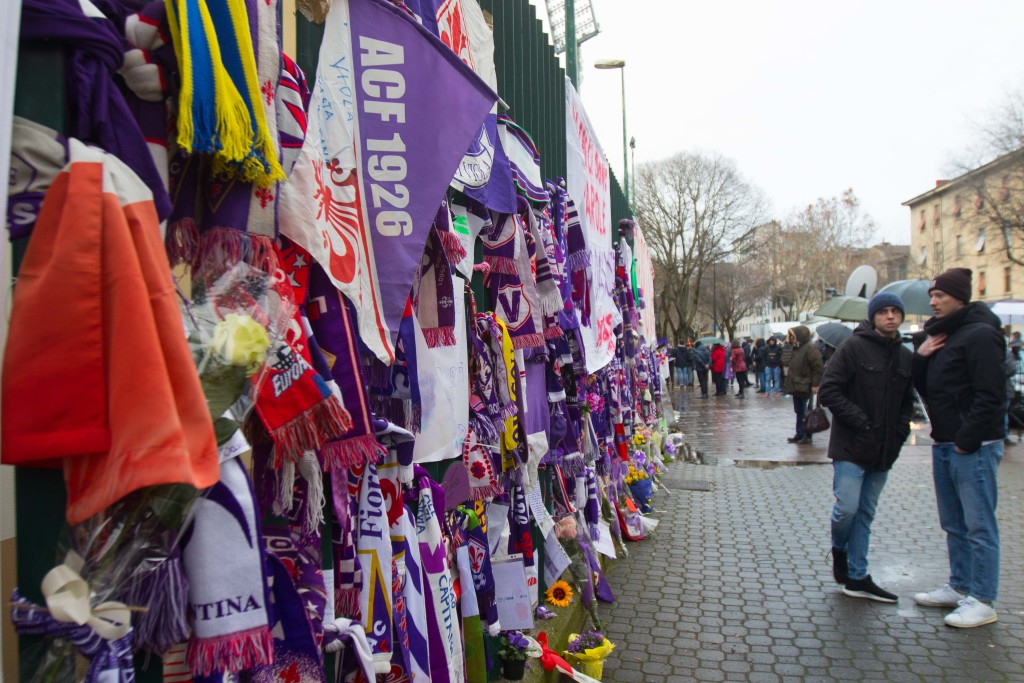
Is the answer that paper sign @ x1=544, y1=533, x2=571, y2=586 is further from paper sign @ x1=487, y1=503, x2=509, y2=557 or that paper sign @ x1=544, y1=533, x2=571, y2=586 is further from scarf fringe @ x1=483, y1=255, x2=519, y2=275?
scarf fringe @ x1=483, y1=255, x2=519, y2=275

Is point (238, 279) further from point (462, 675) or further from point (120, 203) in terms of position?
point (462, 675)

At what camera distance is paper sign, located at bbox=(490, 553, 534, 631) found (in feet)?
11.4

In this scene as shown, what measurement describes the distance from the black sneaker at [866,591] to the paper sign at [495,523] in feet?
10.6

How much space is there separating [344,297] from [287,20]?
0.73 metres

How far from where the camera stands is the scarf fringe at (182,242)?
155 cm

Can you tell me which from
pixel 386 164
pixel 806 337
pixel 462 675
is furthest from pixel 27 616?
pixel 806 337

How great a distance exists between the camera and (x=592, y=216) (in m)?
6.17

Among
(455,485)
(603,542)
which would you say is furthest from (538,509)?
(603,542)

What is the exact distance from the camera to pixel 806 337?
1395 cm

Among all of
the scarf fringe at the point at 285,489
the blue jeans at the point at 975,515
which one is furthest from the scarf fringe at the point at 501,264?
the blue jeans at the point at 975,515

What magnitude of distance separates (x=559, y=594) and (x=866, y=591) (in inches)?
98.2

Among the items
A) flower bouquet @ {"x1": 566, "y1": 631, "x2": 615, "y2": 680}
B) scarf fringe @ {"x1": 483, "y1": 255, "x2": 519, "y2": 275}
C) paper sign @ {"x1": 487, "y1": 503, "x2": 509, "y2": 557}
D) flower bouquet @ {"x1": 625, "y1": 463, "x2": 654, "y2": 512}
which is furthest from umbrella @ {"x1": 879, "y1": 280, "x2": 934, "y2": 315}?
paper sign @ {"x1": 487, "y1": 503, "x2": 509, "y2": 557}

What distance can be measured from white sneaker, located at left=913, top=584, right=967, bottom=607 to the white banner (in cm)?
277

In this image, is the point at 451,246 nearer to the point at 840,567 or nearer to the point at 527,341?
the point at 527,341
